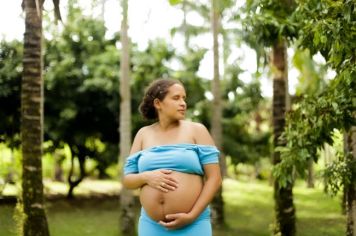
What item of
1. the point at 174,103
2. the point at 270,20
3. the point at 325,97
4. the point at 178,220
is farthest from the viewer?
the point at 270,20

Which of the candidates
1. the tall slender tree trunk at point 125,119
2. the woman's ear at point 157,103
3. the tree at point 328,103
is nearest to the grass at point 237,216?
the tall slender tree trunk at point 125,119

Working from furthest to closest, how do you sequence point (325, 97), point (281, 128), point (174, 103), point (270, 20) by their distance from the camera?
point (281, 128)
point (270, 20)
point (325, 97)
point (174, 103)

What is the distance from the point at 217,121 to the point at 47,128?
673 cm

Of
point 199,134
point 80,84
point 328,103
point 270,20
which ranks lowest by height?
point 199,134

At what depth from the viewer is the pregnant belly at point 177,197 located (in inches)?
117

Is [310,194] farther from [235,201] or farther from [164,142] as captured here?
[164,142]

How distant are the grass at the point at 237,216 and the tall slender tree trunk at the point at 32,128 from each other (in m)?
2.20

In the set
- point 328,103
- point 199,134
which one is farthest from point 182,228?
point 328,103

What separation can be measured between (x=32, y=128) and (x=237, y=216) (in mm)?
9102

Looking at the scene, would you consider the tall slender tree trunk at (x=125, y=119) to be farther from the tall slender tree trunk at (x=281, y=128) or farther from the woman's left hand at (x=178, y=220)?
the woman's left hand at (x=178, y=220)

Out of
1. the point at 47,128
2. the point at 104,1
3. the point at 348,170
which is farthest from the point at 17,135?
the point at 348,170

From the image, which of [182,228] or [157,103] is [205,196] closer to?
[182,228]

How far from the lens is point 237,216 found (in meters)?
16.0

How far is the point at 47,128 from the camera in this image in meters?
17.7
